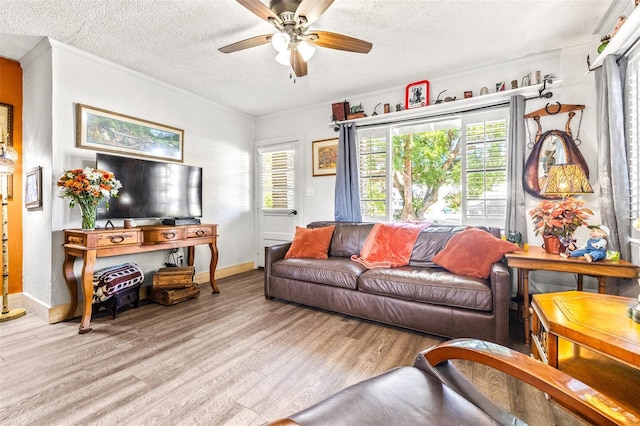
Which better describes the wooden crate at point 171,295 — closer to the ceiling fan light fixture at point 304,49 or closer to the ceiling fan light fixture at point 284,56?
the ceiling fan light fixture at point 284,56

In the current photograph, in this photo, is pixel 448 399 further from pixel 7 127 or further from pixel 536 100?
pixel 7 127

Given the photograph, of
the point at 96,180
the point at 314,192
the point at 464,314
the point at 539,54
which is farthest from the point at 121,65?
the point at 539,54

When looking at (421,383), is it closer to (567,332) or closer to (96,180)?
(567,332)

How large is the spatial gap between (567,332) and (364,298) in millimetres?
1548

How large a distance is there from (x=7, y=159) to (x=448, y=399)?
12.9 ft

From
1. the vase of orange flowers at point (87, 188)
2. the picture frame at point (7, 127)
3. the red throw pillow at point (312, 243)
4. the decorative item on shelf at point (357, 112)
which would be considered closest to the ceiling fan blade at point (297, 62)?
the decorative item on shelf at point (357, 112)

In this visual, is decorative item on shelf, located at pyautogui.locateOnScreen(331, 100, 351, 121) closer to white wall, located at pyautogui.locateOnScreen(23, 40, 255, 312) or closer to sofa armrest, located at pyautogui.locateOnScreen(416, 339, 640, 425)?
white wall, located at pyautogui.locateOnScreen(23, 40, 255, 312)

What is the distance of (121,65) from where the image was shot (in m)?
3.05

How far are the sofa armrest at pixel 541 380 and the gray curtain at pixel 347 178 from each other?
267 cm

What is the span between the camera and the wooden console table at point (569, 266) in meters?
1.88

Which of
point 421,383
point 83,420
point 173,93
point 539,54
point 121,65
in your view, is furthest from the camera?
point 173,93

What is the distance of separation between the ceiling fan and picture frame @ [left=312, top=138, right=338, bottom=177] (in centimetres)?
168

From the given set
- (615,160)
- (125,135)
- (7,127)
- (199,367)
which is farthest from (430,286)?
(7,127)

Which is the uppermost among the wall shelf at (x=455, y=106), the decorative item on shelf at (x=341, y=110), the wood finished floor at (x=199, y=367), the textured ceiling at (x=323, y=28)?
the textured ceiling at (x=323, y=28)
